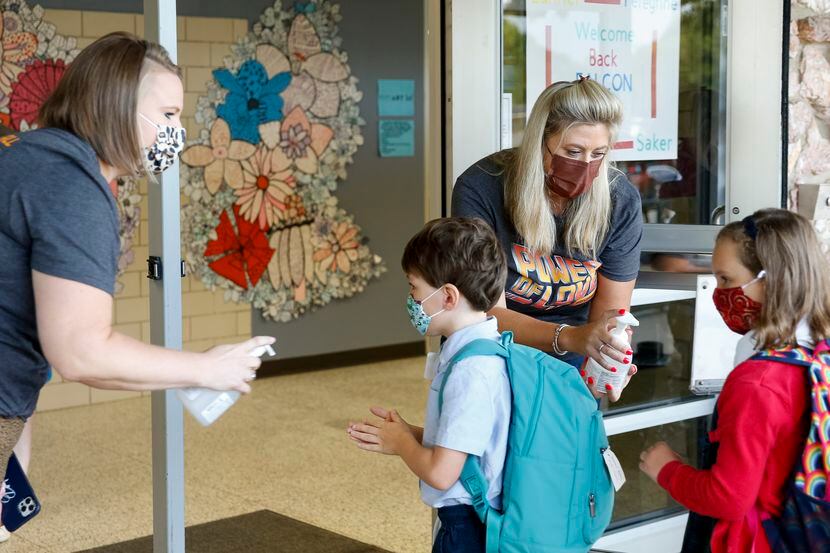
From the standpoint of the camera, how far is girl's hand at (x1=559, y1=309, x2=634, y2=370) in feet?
6.74

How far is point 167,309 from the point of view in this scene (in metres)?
2.51

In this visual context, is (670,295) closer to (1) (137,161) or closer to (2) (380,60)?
(1) (137,161)

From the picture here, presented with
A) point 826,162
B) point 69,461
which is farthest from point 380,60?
point 826,162

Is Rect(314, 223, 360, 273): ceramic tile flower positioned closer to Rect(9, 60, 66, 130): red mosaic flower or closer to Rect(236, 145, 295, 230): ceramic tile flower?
Rect(236, 145, 295, 230): ceramic tile flower

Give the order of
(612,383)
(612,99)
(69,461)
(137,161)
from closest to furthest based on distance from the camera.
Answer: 1. (137,161)
2. (612,383)
3. (612,99)
4. (69,461)

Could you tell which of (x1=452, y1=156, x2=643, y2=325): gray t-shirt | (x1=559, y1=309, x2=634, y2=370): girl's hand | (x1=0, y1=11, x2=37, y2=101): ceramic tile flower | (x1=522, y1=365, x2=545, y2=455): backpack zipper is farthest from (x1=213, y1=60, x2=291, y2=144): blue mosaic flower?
(x1=522, y1=365, x2=545, y2=455): backpack zipper

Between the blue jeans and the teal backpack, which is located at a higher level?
the teal backpack

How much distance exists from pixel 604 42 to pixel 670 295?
75cm

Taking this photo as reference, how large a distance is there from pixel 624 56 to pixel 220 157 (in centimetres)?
345

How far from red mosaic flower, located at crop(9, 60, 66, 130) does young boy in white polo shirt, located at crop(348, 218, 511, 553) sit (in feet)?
12.7

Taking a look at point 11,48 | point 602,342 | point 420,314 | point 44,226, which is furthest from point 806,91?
point 11,48

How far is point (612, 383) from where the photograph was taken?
2.12 m

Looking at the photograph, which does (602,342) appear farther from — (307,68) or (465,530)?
(307,68)

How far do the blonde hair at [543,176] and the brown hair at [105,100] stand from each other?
97cm
